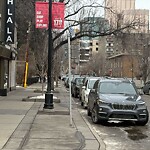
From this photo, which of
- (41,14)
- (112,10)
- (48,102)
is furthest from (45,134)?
(112,10)

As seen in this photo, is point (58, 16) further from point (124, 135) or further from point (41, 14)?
point (124, 135)

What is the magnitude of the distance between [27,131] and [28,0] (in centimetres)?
1804

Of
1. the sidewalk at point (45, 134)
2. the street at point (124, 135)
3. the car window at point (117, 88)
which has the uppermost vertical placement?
the car window at point (117, 88)

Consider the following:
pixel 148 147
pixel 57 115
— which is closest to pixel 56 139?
pixel 148 147

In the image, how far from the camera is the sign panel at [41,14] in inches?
679

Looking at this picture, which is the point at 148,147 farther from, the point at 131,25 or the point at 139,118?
the point at 131,25

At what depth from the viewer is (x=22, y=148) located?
8727mm

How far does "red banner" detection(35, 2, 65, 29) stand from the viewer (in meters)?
17.3

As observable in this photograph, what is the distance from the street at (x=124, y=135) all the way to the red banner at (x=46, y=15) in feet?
18.1

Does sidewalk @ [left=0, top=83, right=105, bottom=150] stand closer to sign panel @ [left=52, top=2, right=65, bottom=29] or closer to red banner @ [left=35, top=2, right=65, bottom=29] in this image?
red banner @ [left=35, top=2, right=65, bottom=29]

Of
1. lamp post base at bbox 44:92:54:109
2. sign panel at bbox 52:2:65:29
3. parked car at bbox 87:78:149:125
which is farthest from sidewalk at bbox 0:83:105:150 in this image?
sign panel at bbox 52:2:65:29

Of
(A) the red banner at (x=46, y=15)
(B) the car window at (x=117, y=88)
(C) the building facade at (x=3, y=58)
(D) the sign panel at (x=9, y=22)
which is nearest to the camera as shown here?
(B) the car window at (x=117, y=88)

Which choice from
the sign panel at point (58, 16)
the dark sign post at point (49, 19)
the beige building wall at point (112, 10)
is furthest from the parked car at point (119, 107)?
the beige building wall at point (112, 10)

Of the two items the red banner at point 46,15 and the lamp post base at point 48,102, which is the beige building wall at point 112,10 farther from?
the lamp post base at point 48,102
